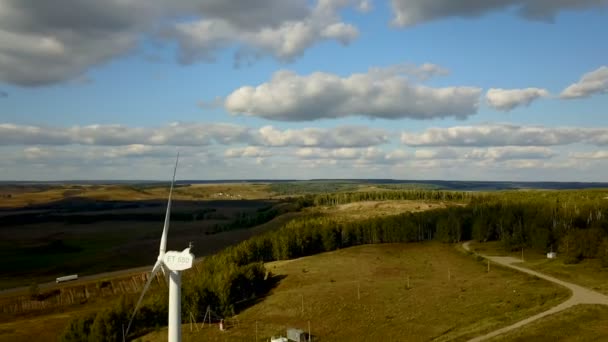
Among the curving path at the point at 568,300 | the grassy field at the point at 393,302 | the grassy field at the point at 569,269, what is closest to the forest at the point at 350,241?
the grassy field at the point at 569,269

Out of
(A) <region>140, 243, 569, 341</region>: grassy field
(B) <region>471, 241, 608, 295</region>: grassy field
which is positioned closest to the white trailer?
(A) <region>140, 243, 569, 341</region>: grassy field

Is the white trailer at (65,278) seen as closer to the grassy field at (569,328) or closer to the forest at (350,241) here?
the forest at (350,241)

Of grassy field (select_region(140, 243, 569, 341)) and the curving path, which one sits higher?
the curving path

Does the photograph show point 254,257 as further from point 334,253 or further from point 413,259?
point 413,259

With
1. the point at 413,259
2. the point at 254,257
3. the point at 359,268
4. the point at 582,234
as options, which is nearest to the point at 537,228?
the point at 582,234

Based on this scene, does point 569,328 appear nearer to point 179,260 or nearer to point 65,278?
point 179,260

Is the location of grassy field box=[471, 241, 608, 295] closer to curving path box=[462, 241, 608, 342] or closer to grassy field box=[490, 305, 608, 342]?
curving path box=[462, 241, 608, 342]

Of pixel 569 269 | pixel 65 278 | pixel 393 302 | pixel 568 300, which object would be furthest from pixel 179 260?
pixel 65 278
